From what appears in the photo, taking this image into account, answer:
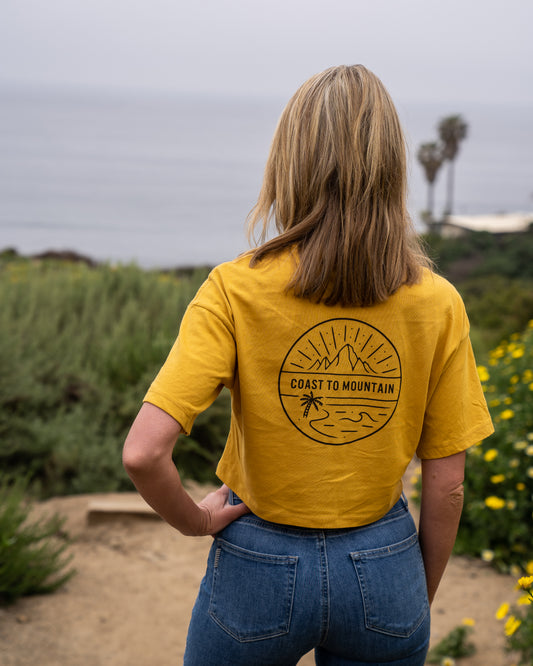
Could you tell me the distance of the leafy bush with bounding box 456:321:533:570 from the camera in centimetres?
370

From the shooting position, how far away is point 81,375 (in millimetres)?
5883

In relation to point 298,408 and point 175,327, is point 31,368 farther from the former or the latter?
point 298,408

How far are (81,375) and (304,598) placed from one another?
188 inches

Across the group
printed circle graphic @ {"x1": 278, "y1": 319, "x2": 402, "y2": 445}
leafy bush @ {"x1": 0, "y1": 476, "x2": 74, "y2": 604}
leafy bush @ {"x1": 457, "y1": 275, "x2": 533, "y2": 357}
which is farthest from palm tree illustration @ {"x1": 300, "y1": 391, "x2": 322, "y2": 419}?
leafy bush @ {"x1": 457, "y1": 275, "x2": 533, "y2": 357}

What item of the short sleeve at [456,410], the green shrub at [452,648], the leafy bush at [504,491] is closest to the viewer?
the short sleeve at [456,410]

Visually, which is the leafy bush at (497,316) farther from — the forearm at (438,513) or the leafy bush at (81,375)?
the forearm at (438,513)

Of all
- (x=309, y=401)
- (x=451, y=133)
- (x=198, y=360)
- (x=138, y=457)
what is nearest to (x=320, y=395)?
(x=309, y=401)

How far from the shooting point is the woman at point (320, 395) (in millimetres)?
1358

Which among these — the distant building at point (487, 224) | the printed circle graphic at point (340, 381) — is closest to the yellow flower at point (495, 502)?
the printed circle graphic at point (340, 381)

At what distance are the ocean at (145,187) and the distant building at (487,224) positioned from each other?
29.6 feet

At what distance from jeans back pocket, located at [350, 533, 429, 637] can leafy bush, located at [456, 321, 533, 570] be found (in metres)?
2.16

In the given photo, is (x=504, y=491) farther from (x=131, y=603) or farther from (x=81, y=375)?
(x=81, y=375)

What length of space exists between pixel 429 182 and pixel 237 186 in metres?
16.7

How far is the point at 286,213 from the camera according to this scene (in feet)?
4.76
